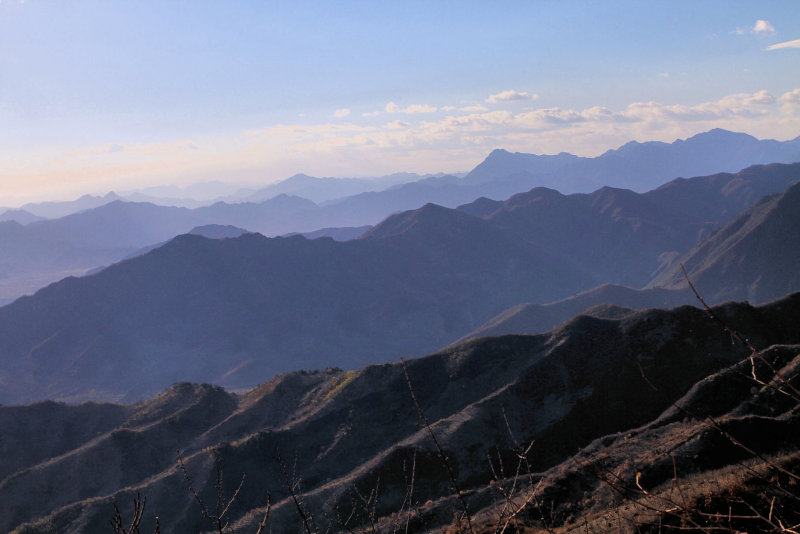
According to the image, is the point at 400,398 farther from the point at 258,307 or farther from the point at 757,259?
the point at 757,259

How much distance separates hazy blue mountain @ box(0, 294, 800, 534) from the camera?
78.8ft

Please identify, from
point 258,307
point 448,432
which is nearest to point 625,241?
point 258,307

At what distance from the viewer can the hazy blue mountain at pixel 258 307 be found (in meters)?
116

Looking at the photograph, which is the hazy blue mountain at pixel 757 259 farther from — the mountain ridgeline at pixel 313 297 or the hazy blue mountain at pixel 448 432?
the hazy blue mountain at pixel 448 432

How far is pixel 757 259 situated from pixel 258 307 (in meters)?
128

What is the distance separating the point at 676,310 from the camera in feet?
136

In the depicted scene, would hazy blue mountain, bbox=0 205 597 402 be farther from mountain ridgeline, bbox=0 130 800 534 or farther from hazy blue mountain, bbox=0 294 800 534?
hazy blue mountain, bbox=0 294 800 534

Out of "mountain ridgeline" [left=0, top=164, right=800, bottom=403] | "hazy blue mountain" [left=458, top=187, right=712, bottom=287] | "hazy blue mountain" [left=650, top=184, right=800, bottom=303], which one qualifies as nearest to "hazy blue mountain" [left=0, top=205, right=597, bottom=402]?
"mountain ridgeline" [left=0, top=164, right=800, bottom=403]

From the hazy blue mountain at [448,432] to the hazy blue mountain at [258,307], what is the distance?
6259cm

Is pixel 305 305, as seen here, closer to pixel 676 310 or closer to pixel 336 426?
pixel 336 426

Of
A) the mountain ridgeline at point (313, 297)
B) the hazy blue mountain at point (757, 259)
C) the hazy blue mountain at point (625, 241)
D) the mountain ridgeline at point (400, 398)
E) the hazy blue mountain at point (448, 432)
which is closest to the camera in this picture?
the mountain ridgeline at point (400, 398)

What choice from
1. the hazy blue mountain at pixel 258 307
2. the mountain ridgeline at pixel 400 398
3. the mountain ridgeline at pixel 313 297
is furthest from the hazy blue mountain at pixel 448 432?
the hazy blue mountain at pixel 258 307

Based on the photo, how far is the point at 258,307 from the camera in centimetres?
13788

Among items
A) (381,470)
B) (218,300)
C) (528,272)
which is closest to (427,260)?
(528,272)
